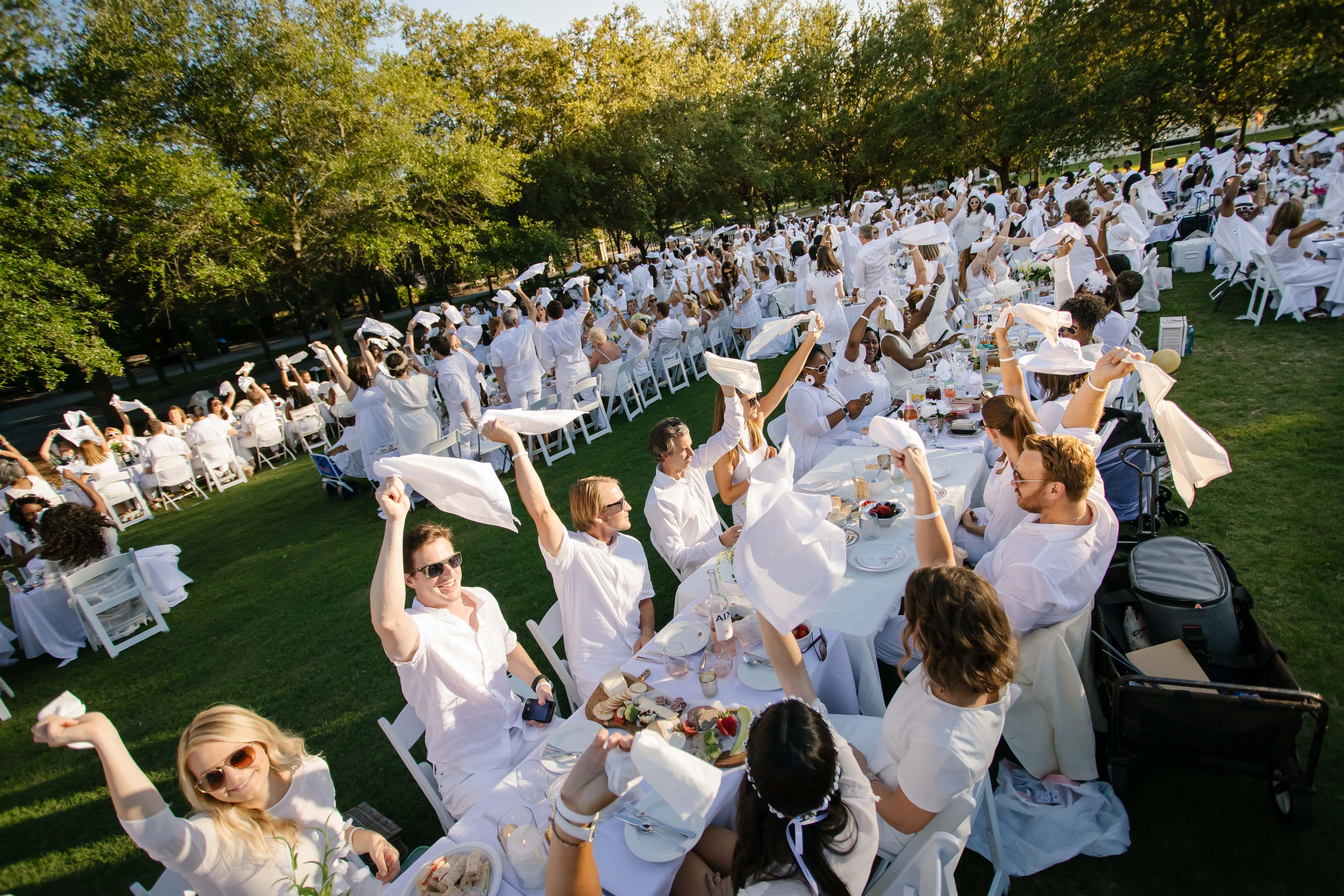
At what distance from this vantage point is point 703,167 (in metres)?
27.9

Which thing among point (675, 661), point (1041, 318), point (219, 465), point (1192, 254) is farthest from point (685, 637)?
point (1192, 254)

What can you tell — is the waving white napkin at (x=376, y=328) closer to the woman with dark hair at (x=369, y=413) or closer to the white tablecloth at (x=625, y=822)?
the woman with dark hair at (x=369, y=413)

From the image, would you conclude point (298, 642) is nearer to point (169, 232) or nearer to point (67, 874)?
point (67, 874)

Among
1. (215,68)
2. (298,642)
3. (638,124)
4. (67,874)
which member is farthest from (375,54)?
(67,874)

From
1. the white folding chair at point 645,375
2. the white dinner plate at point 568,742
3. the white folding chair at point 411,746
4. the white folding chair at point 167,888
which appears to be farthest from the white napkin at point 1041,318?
the white folding chair at point 645,375

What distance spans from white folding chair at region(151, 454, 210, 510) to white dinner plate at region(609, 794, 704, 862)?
39.1 feet

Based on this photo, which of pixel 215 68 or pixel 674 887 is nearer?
pixel 674 887

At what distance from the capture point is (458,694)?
9.02 feet

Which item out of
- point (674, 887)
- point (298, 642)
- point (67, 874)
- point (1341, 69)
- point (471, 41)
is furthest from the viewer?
point (471, 41)

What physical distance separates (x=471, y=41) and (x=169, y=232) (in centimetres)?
1428

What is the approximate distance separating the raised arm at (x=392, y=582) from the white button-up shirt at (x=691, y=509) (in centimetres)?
173

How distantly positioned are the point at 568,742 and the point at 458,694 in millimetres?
615

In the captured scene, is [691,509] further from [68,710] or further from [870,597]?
[68,710]

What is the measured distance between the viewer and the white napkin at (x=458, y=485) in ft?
8.44
